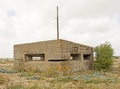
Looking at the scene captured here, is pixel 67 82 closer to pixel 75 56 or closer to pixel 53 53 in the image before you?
pixel 53 53

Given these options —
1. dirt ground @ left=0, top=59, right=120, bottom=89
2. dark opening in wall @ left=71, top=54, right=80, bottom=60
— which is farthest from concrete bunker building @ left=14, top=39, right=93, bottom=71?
dirt ground @ left=0, top=59, right=120, bottom=89

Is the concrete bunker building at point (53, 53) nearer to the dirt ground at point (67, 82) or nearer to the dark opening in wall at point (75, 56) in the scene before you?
the dark opening in wall at point (75, 56)

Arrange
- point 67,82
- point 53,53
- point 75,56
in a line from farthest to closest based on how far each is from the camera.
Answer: point 75,56, point 53,53, point 67,82

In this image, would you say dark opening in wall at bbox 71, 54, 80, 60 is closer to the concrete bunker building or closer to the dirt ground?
the concrete bunker building

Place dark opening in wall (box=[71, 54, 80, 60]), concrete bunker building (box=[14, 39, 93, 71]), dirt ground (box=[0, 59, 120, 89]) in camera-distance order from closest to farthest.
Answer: dirt ground (box=[0, 59, 120, 89])
concrete bunker building (box=[14, 39, 93, 71])
dark opening in wall (box=[71, 54, 80, 60])

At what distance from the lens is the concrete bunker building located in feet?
77.2

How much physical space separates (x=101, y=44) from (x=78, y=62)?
453 centimetres

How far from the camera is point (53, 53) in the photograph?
23.7 metres

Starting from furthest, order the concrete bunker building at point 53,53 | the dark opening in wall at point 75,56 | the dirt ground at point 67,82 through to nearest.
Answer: the dark opening in wall at point 75,56
the concrete bunker building at point 53,53
the dirt ground at point 67,82

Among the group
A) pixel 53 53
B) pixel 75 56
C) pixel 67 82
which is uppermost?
pixel 53 53

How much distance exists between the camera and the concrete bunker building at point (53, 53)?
926 inches

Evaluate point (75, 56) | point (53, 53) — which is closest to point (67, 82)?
point (53, 53)

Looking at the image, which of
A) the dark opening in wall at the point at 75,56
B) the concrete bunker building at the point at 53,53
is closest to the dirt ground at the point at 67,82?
the concrete bunker building at the point at 53,53

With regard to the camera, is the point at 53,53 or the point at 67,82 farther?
the point at 53,53
